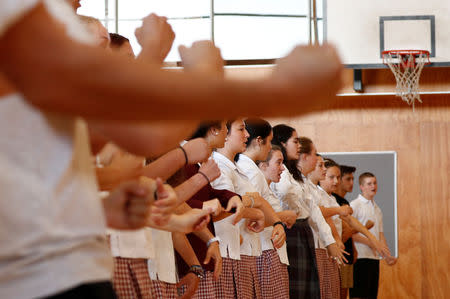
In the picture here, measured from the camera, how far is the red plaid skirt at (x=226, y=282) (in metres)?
3.47

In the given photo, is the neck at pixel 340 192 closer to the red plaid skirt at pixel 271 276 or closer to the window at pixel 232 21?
the window at pixel 232 21

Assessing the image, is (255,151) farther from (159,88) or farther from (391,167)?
(391,167)

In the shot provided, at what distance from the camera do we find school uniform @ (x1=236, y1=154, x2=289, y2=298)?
423 cm

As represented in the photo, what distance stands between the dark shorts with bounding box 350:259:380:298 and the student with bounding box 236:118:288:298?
10.6ft

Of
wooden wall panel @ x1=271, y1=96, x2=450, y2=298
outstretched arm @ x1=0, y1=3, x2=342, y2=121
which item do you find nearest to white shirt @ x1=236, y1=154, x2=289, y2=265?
outstretched arm @ x1=0, y1=3, x2=342, y2=121

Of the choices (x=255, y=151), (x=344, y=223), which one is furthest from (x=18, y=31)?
(x=344, y=223)

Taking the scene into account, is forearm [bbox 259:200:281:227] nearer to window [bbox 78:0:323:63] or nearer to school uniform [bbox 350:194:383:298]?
school uniform [bbox 350:194:383:298]

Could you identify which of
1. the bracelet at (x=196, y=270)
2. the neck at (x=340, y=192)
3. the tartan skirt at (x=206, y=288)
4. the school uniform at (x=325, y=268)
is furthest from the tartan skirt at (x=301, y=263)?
the neck at (x=340, y=192)

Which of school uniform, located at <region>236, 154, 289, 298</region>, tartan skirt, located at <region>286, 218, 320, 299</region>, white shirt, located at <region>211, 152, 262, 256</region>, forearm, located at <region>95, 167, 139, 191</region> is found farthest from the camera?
tartan skirt, located at <region>286, 218, 320, 299</region>

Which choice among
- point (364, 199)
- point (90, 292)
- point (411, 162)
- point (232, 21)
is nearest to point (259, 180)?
point (90, 292)

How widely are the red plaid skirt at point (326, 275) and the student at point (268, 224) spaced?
115 centimetres

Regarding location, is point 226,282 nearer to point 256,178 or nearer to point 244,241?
point 244,241

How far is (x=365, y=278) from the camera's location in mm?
7711

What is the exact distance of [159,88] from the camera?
2.60 feet
